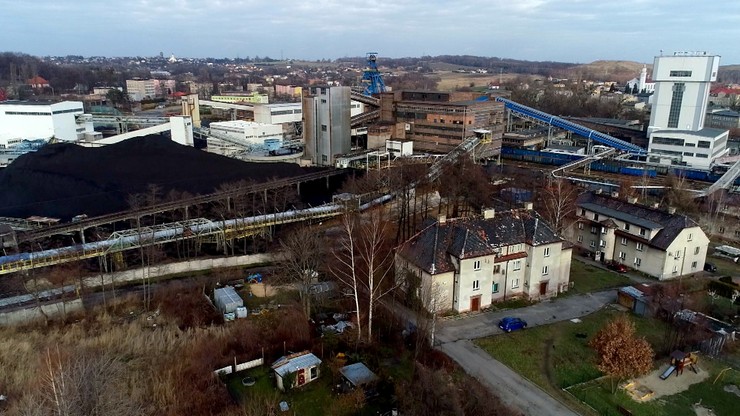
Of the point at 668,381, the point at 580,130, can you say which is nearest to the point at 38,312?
the point at 668,381

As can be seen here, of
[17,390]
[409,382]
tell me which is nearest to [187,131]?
[17,390]

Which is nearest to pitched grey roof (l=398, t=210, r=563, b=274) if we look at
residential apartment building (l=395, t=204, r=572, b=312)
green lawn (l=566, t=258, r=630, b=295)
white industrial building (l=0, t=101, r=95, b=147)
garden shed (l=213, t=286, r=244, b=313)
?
residential apartment building (l=395, t=204, r=572, b=312)

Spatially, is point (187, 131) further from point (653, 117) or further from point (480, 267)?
point (653, 117)

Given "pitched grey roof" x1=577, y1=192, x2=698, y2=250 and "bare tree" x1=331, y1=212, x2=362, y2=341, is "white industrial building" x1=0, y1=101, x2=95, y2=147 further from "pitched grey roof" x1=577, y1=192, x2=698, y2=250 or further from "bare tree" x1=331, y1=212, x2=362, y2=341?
"pitched grey roof" x1=577, y1=192, x2=698, y2=250

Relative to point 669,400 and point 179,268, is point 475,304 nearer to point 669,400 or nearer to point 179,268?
point 669,400

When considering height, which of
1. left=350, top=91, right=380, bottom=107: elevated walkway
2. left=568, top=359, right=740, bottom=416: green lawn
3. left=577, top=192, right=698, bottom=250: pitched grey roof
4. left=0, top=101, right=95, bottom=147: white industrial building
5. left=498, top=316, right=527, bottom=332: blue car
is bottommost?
left=568, top=359, right=740, bottom=416: green lawn
